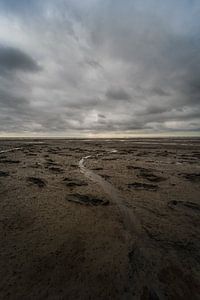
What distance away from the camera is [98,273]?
438 centimetres

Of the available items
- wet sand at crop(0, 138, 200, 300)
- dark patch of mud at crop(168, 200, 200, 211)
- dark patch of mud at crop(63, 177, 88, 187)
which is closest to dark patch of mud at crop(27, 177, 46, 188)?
wet sand at crop(0, 138, 200, 300)

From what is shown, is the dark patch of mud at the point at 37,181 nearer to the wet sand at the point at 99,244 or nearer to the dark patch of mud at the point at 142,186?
the wet sand at the point at 99,244

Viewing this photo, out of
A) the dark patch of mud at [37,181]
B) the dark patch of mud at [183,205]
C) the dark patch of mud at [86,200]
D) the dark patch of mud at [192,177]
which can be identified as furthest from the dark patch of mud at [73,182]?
the dark patch of mud at [192,177]

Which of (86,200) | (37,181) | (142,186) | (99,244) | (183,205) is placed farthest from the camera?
(37,181)

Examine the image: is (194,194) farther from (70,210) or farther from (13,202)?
(13,202)

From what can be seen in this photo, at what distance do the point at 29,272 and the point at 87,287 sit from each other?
4.44 feet

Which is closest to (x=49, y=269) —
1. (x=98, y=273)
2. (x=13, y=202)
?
(x=98, y=273)

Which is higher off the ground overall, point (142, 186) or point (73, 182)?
point (73, 182)

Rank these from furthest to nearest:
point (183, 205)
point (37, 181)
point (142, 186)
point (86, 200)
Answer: point (37, 181) < point (142, 186) < point (86, 200) < point (183, 205)

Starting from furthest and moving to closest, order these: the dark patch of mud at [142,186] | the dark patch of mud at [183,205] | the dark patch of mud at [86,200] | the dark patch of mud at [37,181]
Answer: the dark patch of mud at [37,181]
the dark patch of mud at [142,186]
the dark patch of mud at [86,200]
the dark patch of mud at [183,205]

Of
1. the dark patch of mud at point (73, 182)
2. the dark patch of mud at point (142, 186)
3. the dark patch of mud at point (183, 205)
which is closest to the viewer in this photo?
the dark patch of mud at point (183, 205)

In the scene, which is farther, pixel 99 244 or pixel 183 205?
pixel 183 205

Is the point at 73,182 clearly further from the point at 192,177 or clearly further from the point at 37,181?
the point at 192,177

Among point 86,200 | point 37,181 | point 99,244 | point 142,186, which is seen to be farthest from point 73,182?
point 99,244
